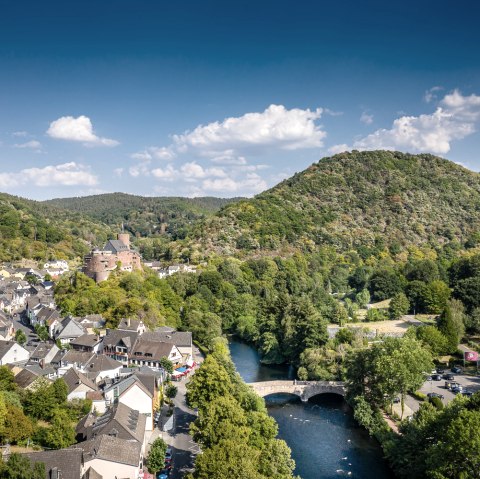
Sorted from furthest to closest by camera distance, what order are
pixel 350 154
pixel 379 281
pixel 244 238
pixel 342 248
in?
pixel 350 154 < pixel 342 248 < pixel 244 238 < pixel 379 281

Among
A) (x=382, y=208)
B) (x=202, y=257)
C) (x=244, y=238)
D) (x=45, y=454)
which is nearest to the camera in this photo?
(x=45, y=454)

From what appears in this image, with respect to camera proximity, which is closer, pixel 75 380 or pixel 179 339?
pixel 75 380

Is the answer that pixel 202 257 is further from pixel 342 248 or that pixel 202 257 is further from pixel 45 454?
pixel 45 454

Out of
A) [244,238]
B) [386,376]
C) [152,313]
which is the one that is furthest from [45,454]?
[244,238]

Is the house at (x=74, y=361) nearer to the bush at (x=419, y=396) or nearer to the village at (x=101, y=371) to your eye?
the village at (x=101, y=371)

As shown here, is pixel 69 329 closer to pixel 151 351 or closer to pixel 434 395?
pixel 151 351

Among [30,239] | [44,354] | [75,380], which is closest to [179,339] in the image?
[44,354]

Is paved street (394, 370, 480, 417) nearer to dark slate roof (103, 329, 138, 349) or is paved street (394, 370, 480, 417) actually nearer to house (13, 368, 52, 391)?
dark slate roof (103, 329, 138, 349)

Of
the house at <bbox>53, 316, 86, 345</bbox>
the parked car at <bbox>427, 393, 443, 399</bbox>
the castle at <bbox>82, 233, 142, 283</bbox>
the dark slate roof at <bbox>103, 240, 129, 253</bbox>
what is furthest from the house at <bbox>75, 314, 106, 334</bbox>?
the parked car at <bbox>427, 393, 443, 399</bbox>
